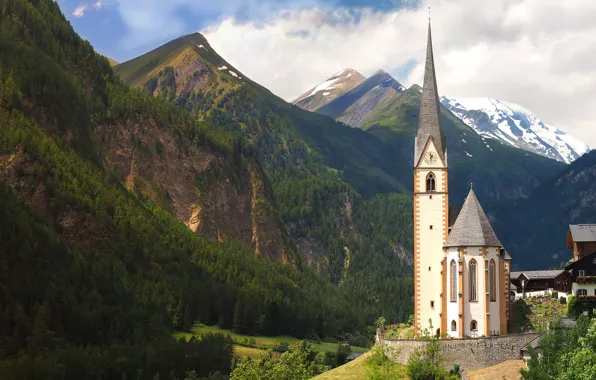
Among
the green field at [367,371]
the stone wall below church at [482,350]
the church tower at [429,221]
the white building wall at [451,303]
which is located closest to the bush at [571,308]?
the church tower at [429,221]

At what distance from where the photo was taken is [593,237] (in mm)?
136375

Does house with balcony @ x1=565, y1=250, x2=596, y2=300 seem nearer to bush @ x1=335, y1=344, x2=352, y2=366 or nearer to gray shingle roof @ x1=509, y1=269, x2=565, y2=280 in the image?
gray shingle roof @ x1=509, y1=269, x2=565, y2=280

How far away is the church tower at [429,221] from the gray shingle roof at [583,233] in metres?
26.4

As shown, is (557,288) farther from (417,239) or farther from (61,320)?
(61,320)

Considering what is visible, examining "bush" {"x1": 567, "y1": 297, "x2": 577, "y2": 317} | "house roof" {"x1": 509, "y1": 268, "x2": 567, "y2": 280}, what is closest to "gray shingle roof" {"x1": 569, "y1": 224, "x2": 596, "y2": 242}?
"house roof" {"x1": 509, "y1": 268, "x2": 567, "y2": 280}

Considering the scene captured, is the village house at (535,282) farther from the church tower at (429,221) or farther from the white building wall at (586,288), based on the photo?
the church tower at (429,221)

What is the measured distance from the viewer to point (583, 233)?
453 ft

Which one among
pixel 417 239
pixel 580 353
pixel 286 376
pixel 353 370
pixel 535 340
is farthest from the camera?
pixel 286 376

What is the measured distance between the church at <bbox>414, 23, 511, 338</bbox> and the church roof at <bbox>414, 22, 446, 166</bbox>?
162mm

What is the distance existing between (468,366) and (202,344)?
334ft

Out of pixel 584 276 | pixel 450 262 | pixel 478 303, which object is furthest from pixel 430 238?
pixel 584 276

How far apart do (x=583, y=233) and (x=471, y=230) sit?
32.2 metres

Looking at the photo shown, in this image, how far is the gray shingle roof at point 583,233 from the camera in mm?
136625

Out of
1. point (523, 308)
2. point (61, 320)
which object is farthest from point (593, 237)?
point (61, 320)
